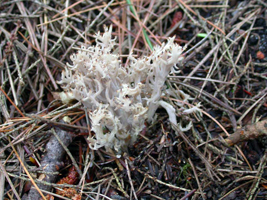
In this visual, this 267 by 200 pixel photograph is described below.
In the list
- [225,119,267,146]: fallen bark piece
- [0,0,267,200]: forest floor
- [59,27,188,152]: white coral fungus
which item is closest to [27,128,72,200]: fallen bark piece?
[0,0,267,200]: forest floor

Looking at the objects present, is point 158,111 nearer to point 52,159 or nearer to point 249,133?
point 249,133

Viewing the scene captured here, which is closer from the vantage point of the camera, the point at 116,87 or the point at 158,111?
the point at 116,87

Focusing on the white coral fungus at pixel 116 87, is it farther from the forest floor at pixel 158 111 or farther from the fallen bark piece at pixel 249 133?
the fallen bark piece at pixel 249 133

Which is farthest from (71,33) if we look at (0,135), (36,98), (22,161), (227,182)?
(227,182)

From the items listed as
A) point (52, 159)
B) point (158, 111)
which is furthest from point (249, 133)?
point (52, 159)

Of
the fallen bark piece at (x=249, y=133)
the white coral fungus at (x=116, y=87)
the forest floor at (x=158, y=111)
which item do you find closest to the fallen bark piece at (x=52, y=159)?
the forest floor at (x=158, y=111)

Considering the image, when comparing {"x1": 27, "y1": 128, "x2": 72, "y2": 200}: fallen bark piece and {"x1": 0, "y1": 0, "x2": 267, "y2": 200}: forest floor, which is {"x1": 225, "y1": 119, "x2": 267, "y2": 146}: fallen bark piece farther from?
{"x1": 27, "y1": 128, "x2": 72, "y2": 200}: fallen bark piece
